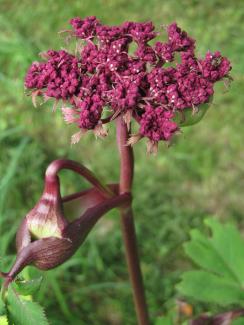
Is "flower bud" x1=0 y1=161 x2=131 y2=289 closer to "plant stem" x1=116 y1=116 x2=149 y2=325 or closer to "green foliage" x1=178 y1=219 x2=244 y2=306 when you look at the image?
"plant stem" x1=116 y1=116 x2=149 y2=325

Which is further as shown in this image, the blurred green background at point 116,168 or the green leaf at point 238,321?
the blurred green background at point 116,168

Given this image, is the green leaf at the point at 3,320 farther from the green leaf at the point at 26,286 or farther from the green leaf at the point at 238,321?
the green leaf at the point at 238,321

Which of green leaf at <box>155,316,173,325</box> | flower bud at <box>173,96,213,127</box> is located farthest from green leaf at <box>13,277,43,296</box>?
green leaf at <box>155,316,173,325</box>

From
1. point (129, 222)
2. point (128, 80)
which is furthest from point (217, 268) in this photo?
point (128, 80)

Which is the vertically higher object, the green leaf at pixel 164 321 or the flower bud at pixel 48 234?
the flower bud at pixel 48 234

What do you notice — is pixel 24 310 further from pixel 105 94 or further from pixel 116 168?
pixel 116 168

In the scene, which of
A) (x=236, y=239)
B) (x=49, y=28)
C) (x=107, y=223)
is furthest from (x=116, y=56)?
(x=49, y=28)

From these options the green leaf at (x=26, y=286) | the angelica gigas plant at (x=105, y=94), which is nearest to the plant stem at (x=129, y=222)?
the angelica gigas plant at (x=105, y=94)

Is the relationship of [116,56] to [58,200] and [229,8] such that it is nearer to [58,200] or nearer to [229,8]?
[58,200]
